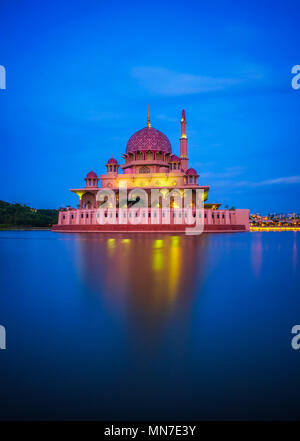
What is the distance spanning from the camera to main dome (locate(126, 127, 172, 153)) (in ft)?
117

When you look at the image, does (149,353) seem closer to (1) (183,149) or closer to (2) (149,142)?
(2) (149,142)

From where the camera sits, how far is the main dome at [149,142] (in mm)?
35531

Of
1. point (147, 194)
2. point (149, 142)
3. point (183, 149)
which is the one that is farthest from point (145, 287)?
point (183, 149)

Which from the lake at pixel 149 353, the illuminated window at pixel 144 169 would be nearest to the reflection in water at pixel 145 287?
the lake at pixel 149 353

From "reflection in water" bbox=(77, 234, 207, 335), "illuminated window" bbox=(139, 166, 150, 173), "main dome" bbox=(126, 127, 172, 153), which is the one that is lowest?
"reflection in water" bbox=(77, 234, 207, 335)

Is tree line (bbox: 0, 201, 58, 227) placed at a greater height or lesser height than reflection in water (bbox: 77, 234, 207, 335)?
greater

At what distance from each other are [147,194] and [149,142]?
7.50 metres

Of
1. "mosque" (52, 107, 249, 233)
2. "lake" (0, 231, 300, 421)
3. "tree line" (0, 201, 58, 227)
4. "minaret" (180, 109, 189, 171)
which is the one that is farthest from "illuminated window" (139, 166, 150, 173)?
"lake" (0, 231, 300, 421)

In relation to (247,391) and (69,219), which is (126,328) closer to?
(247,391)

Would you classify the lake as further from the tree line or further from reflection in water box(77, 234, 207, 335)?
the tree line

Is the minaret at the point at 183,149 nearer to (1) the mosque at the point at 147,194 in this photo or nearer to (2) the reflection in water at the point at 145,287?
(1) the mosque at the point at 147,194

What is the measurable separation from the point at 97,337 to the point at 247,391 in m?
1.28

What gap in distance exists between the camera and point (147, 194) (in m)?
32.8
